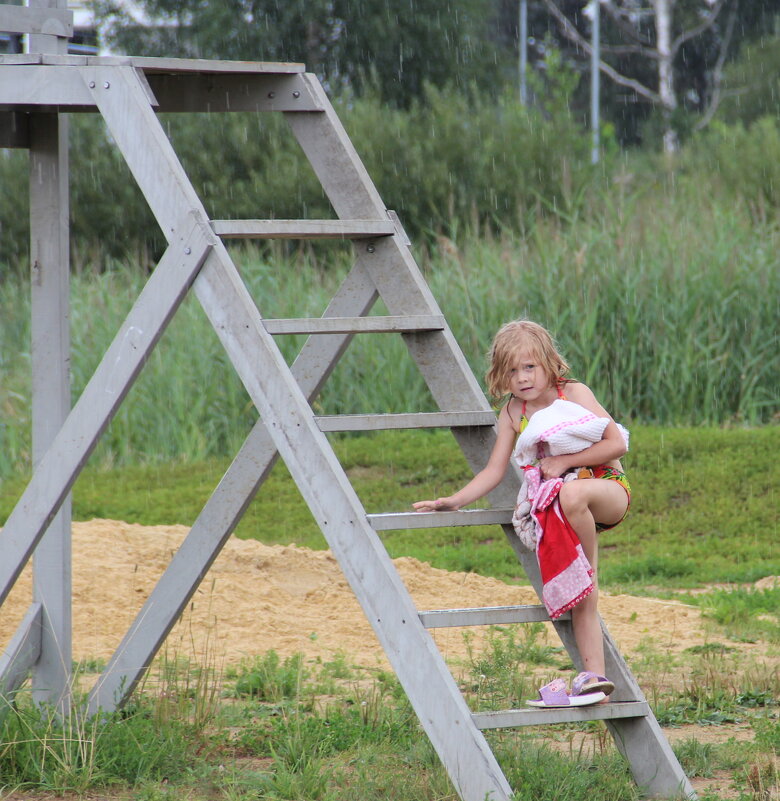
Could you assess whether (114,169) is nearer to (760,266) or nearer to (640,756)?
(760,266)

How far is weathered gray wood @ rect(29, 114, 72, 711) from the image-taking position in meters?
4.73

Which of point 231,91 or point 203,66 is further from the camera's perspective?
point 231,91

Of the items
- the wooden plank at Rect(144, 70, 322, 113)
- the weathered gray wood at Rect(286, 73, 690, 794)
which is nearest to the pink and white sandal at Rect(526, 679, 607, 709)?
the weathered gray wood at Rect(286, 73, 690, 794)

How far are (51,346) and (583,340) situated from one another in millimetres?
7284

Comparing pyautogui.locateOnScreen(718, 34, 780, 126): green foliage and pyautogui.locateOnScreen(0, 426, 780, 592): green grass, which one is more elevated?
pyautogui.locateOnScreen(718, 34, 780, 126): green foliage

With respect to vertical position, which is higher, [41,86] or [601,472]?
[41,86]

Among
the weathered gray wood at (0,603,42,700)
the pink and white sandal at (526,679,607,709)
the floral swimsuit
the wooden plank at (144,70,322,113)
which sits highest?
the wooden plank at (144,70,322,113)

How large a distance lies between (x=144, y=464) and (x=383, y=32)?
2490cm

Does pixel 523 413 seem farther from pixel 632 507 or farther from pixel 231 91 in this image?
pixel 632 507

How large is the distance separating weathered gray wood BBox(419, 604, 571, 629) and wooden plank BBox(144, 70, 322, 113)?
182 cm

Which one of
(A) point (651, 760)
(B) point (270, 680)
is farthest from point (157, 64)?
(A) point (651, 760)

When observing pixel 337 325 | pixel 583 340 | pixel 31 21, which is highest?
pixel 31 21

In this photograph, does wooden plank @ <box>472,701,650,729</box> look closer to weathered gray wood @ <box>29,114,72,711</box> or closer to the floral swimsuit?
the floral swimsuit

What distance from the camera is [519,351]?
14.0 feet
